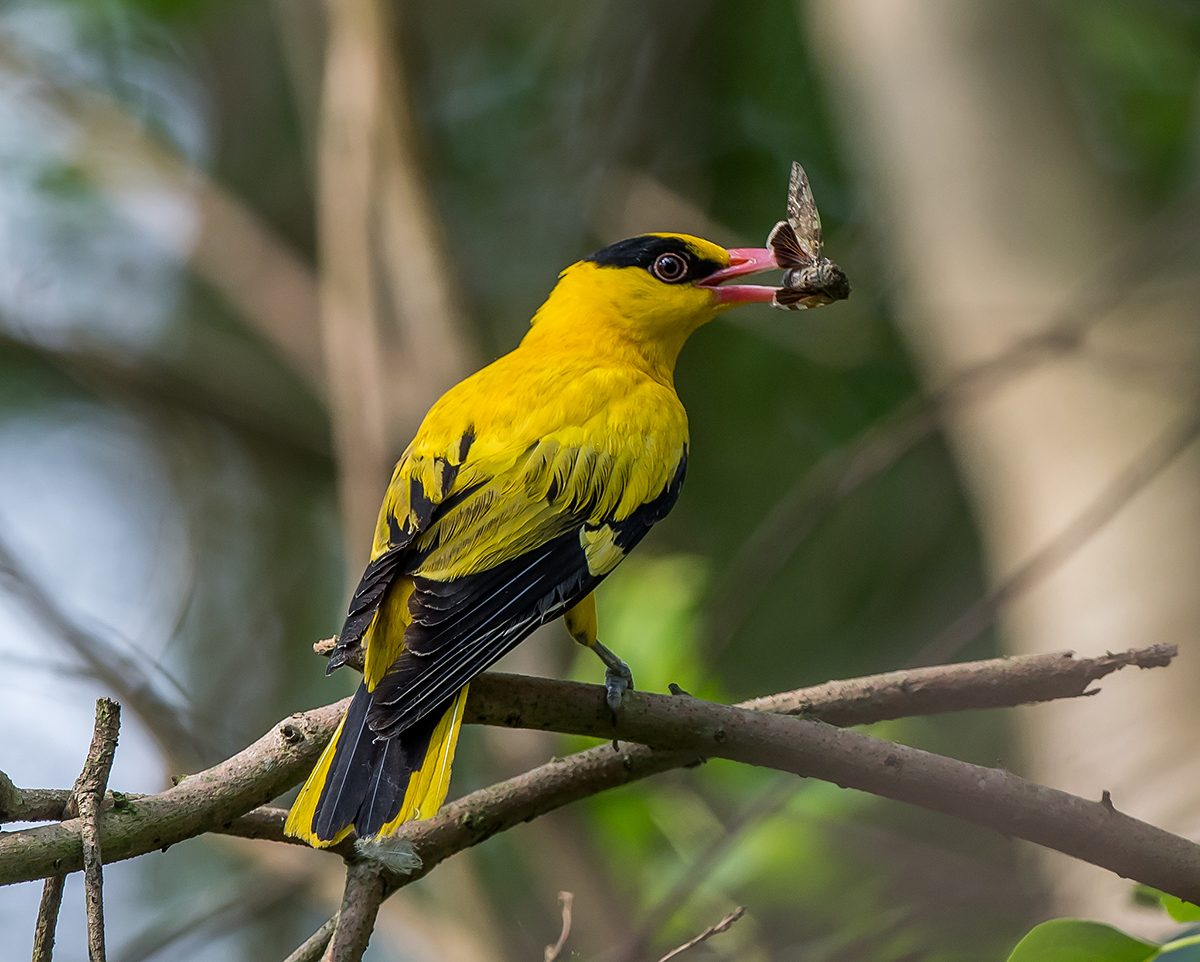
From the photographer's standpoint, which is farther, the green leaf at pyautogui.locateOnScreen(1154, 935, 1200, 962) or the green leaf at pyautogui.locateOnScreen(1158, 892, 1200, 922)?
the green leaf at pyautogui.locateOnScreen(1158, 892, 1200, 922)

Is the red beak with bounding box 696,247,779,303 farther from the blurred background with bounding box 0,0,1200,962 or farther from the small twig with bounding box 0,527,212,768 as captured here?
the small twig with bounding box 0,527,212,768

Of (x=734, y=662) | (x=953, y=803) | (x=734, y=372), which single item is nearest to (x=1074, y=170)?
(x=734, y=372)

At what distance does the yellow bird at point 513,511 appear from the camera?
2.16 metres

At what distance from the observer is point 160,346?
7766mm

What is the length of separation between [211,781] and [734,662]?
521 centimetres

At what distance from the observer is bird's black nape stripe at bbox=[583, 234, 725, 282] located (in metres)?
3.66

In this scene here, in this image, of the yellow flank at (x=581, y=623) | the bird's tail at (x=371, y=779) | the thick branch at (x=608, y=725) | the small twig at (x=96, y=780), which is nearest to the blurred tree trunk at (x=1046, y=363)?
the thick branch at (x=608, y=725)

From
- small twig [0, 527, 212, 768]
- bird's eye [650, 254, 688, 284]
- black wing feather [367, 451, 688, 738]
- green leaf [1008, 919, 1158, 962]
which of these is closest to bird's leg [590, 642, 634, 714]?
black wing feather [367, 451, 688, 738]

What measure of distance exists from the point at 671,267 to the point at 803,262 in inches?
18.1

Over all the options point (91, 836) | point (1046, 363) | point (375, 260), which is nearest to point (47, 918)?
point (91, 836)

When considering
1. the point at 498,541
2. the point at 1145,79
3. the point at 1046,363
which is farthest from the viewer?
the point at 1145,79

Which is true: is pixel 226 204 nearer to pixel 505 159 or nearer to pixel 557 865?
pixel 505 159

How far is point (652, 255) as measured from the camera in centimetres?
372

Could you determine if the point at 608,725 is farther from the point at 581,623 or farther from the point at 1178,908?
the point at 1178,908
